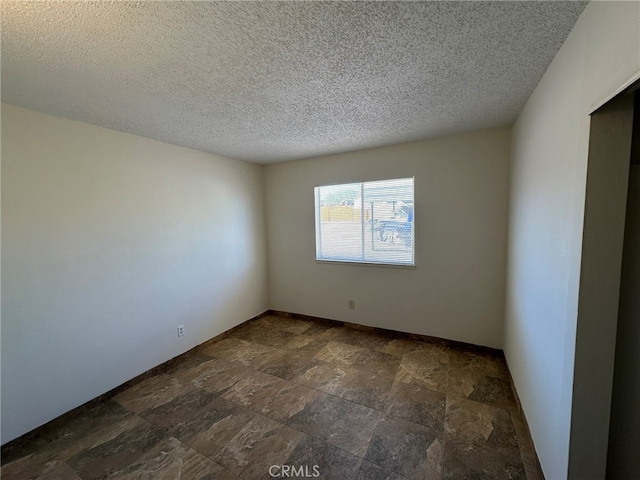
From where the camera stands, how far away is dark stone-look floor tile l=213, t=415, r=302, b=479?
1536 millimetres

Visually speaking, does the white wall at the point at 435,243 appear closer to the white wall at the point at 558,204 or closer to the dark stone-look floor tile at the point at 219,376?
the white wall at the point at 558,204

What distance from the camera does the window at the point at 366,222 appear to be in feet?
10.0

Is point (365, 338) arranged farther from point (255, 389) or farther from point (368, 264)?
point (255, 389)

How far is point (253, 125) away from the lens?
222 cm

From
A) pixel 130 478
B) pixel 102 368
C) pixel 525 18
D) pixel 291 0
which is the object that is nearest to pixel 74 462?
pixel 130 478

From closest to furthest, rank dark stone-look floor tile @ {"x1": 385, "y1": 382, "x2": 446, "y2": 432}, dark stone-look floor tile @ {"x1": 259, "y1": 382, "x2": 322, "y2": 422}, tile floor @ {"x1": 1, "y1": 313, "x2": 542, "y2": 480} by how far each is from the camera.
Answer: tile floor @ {"x1": 1, "y1": 313, "x2": 542, "y2": 480}
dark stone-look floor tile @ {"x1": 385, "y1": 382, "x2": 446, "y2": 432}
dark stone-look floor tile @ {"x1": 259, "y1": 382, "x2": 322, "y2": 422}

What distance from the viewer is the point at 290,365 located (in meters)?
2.63

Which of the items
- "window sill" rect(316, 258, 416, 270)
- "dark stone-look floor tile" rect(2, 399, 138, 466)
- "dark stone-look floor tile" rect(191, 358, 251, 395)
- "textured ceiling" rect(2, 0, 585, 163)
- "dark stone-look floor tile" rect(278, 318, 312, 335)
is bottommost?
"dark stone-look floor tile" rect(2, 399, 138, 466)

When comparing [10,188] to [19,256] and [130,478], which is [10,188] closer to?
[19,256]

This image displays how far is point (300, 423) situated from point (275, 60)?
7.84ft

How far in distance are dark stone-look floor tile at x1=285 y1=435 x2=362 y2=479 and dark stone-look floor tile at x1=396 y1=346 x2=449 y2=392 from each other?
94 centimetres

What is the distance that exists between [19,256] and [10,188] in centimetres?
47

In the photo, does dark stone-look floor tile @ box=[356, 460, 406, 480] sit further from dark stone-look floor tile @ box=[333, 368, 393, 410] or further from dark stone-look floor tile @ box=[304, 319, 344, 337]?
dark stone-look floor tile @ box=[304, 319, 344, 337]
